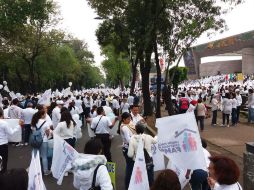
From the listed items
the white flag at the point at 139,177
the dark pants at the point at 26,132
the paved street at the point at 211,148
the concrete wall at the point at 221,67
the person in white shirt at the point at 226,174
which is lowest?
the paved street at the point at 211,148

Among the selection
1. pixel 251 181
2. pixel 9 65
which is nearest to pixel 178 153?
pixel 251 181

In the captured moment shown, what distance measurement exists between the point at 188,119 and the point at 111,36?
24805 mm

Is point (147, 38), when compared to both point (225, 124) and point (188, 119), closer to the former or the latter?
point (225, 124)

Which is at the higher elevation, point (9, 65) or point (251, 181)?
point (9, 65)

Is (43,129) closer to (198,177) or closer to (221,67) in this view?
(198,177)

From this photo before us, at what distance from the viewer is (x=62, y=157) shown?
19.8 ft

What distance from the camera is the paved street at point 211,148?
31.4 feet

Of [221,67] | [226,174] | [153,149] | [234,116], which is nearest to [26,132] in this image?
[153,149]

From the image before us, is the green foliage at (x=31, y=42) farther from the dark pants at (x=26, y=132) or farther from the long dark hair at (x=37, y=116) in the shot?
the long dark hair at (x=37, y=116)

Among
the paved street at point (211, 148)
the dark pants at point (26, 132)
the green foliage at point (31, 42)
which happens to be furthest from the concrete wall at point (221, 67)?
the dark pants at point (26, 132)

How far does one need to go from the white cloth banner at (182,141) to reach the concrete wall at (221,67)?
86.3m

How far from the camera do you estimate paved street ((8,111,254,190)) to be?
9.56 m

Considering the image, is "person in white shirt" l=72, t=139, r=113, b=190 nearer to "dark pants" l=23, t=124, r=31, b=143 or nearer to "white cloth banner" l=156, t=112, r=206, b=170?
"white cloth banner" l=156, t=112, r=206, b=170

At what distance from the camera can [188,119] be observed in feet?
19.1
